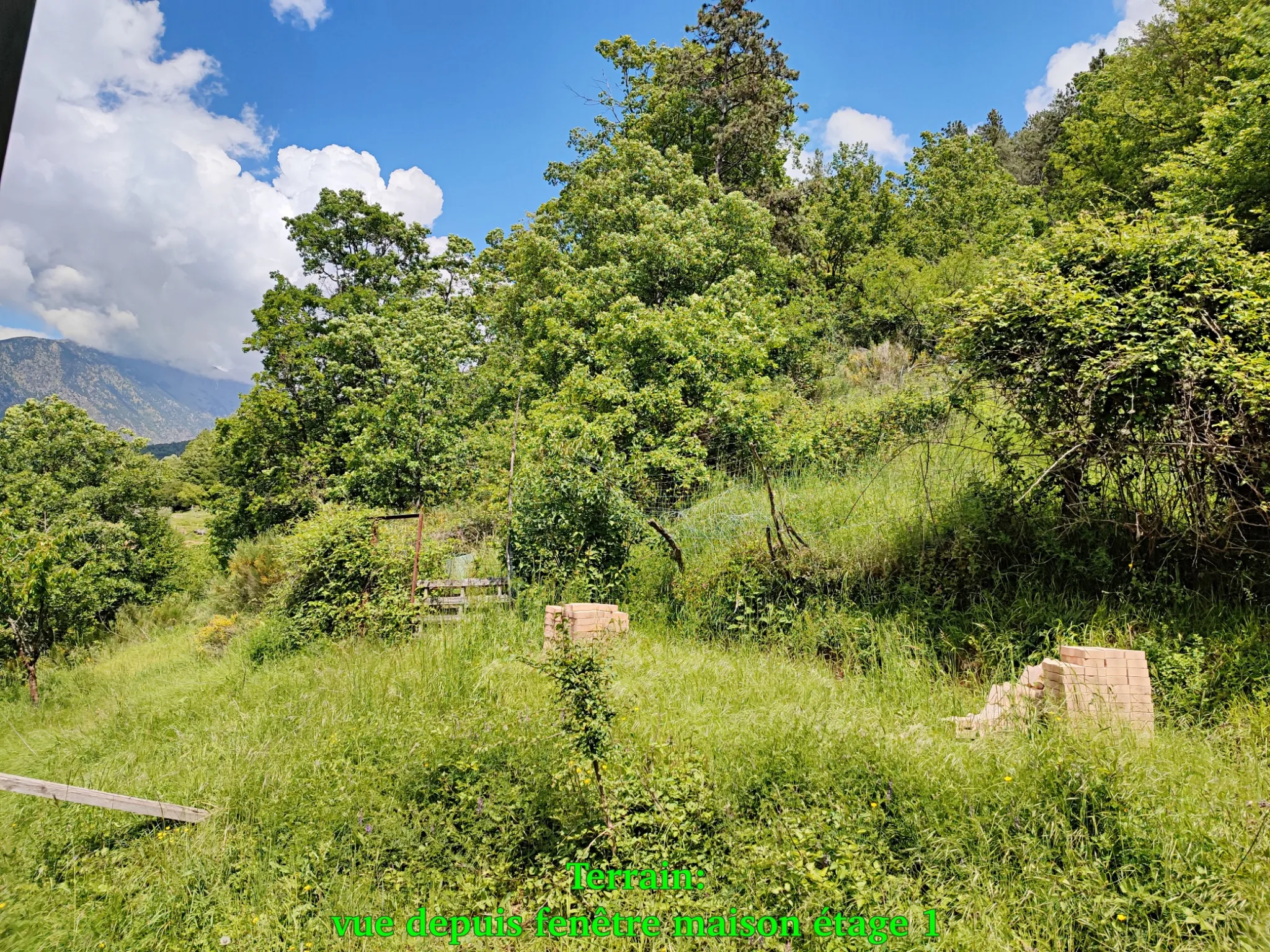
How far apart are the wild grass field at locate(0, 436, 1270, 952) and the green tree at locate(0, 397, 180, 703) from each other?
47.7 ft

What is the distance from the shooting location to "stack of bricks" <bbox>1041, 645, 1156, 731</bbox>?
12.2ft

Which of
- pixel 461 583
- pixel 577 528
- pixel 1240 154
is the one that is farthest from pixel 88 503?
pixel 1240 154

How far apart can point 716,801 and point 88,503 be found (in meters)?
24.1

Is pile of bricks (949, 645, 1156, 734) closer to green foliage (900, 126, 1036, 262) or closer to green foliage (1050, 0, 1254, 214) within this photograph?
green foliage (1050, 0, 1254, 214)

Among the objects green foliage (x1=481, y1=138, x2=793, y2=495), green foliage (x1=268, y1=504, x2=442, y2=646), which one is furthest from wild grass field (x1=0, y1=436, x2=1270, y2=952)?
green foliage (x1=481, y1=138, x2=793, y2=495)

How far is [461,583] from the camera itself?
28.0 ft

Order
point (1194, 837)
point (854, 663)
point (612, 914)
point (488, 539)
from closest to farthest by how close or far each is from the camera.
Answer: point (1194, 837)
point (612, 914)
point (854, 663)
point (488, 539)

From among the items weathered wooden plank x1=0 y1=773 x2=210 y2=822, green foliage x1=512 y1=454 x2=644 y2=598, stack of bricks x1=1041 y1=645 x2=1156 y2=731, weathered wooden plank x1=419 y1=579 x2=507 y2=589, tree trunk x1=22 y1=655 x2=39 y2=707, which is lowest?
tree trunk x1=22 y1=655 x2=39 y2=707

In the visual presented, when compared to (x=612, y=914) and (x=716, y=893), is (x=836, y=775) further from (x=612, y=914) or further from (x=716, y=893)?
(x=612, y=914)

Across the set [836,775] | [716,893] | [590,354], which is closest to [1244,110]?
[590,354]

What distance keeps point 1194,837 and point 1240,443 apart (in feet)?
9.68

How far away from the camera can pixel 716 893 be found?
3.23m

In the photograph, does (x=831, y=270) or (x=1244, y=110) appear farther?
(x=831, y=270)

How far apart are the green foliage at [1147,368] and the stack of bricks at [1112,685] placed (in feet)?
4.38
